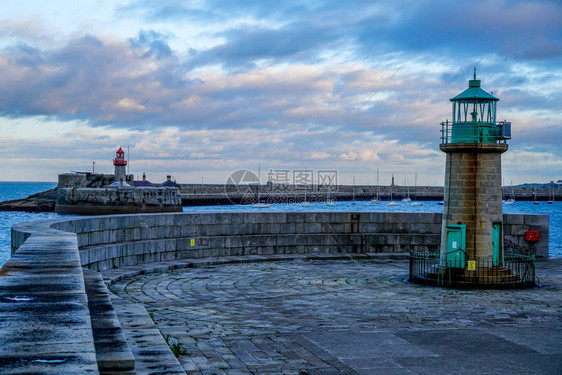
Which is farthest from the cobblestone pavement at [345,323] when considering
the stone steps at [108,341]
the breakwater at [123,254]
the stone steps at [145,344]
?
the stone steps at [108,341]

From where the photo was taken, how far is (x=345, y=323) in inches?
363

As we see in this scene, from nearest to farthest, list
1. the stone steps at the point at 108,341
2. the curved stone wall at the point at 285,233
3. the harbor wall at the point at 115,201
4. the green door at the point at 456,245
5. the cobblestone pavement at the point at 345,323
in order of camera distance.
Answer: the stone steps at the point at 108,341 → the cobblestone pavement at the point at 345,323 → the green door at the point at 456,245 → the curved stone wall at the point at 285,233 → the harbor wall at the point at 115,201

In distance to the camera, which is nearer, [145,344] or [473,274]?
[145,344]

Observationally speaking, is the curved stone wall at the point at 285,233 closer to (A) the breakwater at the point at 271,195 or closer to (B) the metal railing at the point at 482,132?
(B) the metal railing at the point at 482,132

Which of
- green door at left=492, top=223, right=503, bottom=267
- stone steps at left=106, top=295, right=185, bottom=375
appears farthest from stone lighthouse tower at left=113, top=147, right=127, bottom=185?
stone steps at left=106, top=295, right=185, bottom=375

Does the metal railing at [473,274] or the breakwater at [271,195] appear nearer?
the metal railing at [473,274]

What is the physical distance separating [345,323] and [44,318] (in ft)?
18.6

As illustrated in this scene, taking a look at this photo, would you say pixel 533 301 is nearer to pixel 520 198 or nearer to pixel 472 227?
pixel 472 227

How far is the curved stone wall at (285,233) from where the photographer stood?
654 inches

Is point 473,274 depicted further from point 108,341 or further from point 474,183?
point 108,341

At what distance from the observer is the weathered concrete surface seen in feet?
10.9

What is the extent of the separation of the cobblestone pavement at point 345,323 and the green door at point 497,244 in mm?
1159

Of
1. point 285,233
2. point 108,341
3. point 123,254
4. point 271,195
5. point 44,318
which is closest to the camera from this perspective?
point 44,318

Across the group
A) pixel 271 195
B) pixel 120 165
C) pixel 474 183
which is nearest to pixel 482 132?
pixel 474 183
